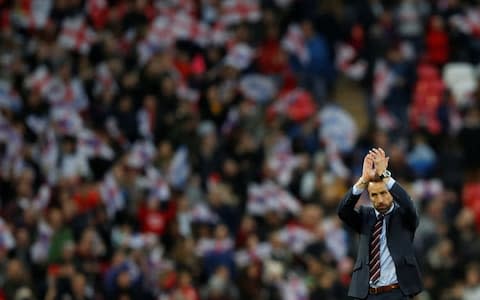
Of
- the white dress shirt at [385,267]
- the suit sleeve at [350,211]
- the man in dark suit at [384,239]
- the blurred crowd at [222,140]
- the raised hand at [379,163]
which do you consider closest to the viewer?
the raised hand at [379,163]

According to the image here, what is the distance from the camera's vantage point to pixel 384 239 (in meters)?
13.4

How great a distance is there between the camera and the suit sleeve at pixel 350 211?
44.3ft

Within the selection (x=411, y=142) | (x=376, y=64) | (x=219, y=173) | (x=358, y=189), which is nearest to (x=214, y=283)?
(x=219, y=173)

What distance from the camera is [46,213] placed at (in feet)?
75.8

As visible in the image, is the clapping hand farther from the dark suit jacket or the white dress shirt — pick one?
the white dress shirt

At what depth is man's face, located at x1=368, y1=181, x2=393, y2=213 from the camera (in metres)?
13.2

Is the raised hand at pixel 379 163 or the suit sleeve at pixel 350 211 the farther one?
the suit sleeve at pixel 350 211

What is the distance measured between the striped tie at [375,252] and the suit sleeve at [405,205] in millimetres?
261

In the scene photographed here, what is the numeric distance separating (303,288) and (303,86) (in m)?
5.74

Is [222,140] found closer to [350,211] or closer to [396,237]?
[350,211]

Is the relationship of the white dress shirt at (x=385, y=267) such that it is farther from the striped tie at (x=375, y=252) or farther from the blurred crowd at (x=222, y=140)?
the blurred crowd at (x=222, y=140)

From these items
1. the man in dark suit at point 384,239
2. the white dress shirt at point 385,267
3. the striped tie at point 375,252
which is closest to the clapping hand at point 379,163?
the man in dark suit at point 384,239

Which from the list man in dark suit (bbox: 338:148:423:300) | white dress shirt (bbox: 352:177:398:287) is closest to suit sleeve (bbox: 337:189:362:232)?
man in dark suit (bbox: 338:148:423:300)

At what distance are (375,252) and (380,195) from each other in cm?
60
